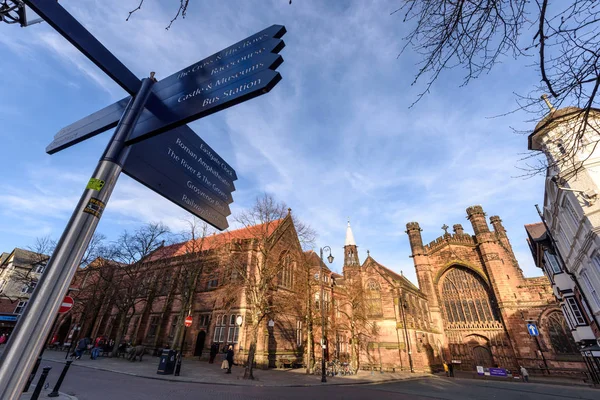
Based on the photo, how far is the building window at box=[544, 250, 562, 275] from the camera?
21469 mm

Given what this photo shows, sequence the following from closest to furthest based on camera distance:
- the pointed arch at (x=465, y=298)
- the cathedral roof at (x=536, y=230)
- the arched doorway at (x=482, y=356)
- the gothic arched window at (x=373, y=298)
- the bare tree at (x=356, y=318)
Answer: the bare tree at (x=356, y=318) < the cathedral roof at (x=536, y=230) < the gothic arched window at (x=373, y=298) < the arched doorway at (x=482, y=356) < the pointed arch at (x=465, y=298)

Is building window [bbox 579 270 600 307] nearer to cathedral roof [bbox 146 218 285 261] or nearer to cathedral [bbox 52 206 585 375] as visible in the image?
cathedral [bbox 52 206 585 375]

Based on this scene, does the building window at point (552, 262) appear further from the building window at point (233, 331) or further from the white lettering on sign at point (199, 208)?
the white lettering on sign at point (199, 208)

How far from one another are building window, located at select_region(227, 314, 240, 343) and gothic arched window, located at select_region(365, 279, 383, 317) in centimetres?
1688

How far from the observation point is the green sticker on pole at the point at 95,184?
2270 millimetres

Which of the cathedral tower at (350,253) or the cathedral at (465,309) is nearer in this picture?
the cathedral at (465,309)

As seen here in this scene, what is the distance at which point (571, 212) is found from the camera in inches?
592

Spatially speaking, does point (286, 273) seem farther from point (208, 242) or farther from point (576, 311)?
point (576, 311)

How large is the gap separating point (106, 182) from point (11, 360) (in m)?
1.34

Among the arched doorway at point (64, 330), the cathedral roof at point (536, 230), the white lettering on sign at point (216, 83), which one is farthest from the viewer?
the arched doorway at point (64, 330)

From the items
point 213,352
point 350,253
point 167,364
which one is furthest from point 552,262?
point 167,364

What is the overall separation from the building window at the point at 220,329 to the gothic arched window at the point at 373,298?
1742 cm

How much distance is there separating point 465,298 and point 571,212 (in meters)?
27.0

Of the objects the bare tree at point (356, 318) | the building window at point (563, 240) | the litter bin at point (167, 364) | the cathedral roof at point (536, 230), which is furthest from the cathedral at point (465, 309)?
the litter bin at point (167, 364)
